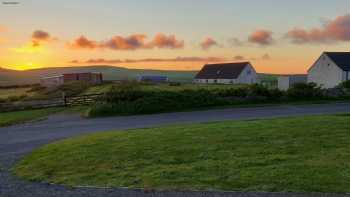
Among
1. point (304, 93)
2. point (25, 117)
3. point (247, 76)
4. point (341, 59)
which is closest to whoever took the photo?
point (25, 117)

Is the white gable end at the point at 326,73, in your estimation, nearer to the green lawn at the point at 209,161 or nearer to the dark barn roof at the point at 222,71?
the dark barn roof at the point at 222,71

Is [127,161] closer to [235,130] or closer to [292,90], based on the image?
[235,130]

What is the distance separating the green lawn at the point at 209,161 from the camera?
18.9 feet

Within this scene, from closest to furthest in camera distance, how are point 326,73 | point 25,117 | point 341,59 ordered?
point 25,117 → point 341,59 → point 326,73

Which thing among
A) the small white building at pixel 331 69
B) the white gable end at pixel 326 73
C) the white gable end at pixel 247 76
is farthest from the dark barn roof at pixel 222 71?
the small white building at pixel 331 69

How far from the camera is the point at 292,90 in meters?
25.9

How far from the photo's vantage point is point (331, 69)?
156 feet

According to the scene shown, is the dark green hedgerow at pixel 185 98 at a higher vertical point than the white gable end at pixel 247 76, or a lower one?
lower

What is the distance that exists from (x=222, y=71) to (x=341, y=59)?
33.9 metres

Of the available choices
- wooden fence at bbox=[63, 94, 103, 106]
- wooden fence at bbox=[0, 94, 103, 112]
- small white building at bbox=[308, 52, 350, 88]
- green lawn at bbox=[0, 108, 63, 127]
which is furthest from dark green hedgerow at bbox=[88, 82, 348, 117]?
small white building at bbox=[308, 52, 350, 88]

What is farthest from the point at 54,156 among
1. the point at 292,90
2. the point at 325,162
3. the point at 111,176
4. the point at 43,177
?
the point at 292,90

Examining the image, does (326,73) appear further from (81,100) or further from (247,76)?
(81,100)

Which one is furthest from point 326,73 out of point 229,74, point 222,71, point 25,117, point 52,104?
point 25,117

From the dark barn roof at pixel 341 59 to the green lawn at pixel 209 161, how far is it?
39151mm
